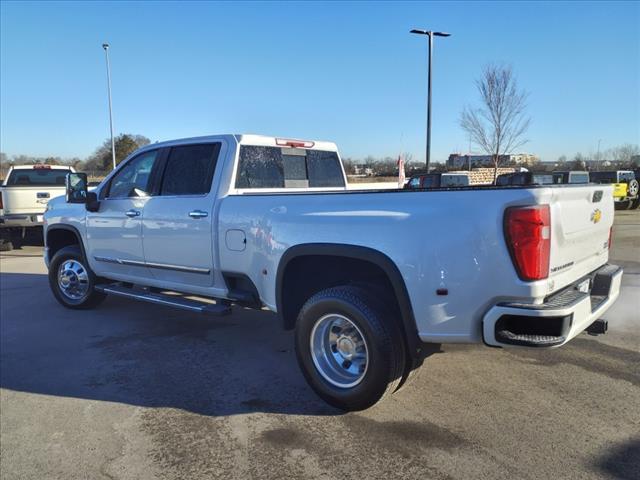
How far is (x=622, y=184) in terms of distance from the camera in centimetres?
1923

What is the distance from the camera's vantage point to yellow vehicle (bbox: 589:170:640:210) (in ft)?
63.2

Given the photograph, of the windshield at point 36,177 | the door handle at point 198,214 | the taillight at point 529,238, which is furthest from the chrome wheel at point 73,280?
the windshield at point 36,177

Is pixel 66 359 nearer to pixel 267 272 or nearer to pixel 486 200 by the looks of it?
pixel 267 272

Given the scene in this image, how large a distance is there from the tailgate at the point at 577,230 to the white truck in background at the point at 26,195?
11.4 m

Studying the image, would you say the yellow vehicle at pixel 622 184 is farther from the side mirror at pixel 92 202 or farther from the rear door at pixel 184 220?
the side mirror at pixel 92 202

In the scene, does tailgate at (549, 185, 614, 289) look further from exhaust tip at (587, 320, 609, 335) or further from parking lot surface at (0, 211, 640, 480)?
parking lot surface at (0, 211, 640, 480)

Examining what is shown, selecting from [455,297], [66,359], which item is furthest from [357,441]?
[66,359]

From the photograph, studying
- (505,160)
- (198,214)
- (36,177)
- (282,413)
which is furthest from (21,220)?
(505,160)

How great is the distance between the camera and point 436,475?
2.91 metres

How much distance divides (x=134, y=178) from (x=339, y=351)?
10.9 ft

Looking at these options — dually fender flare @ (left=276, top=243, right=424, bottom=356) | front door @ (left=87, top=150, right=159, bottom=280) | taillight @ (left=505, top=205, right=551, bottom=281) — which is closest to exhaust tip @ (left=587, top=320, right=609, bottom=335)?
taillight @ (left=505, top=205, right=551, bottom=281)

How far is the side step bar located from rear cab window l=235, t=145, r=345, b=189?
3.85 feet

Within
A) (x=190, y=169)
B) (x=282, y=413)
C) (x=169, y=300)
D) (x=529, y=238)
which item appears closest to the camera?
(x=529, y=238)

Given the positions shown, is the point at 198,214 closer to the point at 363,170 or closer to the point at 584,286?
the point at 584,286
